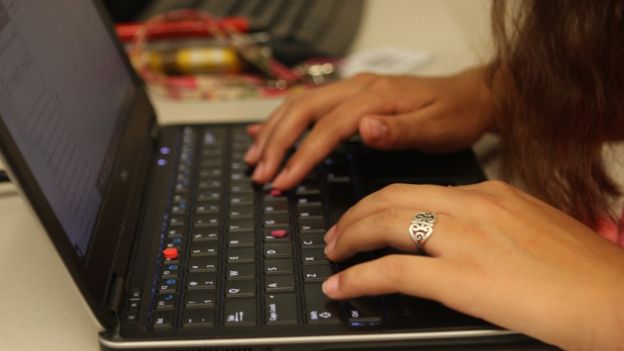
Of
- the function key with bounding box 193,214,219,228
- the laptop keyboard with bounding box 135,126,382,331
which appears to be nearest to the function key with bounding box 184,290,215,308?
the laptop keyboard with bounding box 135,126,382,331

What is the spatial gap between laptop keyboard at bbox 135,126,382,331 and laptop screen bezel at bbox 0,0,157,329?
0.04 m

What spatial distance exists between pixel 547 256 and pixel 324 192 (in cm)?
26

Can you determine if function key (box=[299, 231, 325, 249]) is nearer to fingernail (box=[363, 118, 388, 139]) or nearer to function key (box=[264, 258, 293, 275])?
function key (box=[264, 258, 293, 275])

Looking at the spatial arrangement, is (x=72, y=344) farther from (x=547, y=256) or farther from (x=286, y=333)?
(x=547, y=256)

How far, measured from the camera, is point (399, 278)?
0.50 metres

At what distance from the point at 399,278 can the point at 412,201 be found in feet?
0.25

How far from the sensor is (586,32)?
0.65 metres

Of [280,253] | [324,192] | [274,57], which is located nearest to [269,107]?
[274,57]

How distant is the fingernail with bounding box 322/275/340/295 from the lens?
0.52m

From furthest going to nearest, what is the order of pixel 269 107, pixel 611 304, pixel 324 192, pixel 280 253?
pixel 269 107
pixel 324 192
pixel 280 253
pixel 611 304

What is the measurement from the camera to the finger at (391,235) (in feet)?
1.66

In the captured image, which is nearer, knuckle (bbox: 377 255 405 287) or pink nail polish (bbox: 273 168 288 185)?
knuckle (bbox: 377 255 405 287)

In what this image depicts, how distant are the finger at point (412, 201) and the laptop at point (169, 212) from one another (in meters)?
0.05

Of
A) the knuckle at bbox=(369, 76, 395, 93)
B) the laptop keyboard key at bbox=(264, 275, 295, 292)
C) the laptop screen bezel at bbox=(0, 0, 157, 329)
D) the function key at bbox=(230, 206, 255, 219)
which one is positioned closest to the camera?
the laptop screen bezel at bbox=(0, 0, 157, 329)
